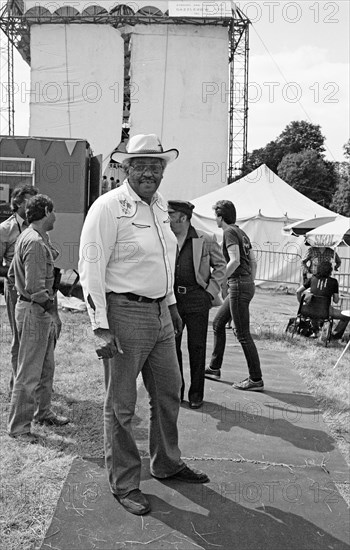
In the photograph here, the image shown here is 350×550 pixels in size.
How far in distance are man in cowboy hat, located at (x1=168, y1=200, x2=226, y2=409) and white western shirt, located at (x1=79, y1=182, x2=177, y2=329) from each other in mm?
1546

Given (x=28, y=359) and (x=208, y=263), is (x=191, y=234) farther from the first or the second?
(x=28, y=359)

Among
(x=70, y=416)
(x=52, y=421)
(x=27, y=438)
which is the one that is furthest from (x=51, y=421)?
(x=27, y=438)

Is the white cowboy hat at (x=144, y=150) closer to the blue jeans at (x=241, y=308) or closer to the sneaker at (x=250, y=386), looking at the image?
the blue jeans at (x=241, y=308)

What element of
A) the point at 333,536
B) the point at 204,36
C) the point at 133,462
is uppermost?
the point at 204,36

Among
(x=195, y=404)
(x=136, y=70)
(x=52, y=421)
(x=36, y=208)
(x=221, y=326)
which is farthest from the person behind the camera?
(x=136, y=70)

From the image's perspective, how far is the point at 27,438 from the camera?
4246mm

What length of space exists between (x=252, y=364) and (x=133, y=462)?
2.62 meters

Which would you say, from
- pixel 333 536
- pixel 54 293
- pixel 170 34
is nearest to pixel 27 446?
pixel 54 293

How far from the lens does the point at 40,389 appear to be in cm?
456

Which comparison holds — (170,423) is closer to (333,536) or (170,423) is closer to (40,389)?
(333,536)

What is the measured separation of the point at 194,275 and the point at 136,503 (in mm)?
2140

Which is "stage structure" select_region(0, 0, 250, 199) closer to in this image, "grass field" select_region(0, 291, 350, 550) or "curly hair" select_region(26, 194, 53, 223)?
"grass field" select_region(0, 291, 350, 550)

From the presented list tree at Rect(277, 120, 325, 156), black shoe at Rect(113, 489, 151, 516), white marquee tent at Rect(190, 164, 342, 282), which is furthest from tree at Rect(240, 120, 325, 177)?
black shoe at Rect(113, 489, 151, 516)

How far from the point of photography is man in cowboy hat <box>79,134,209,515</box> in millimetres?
3064
